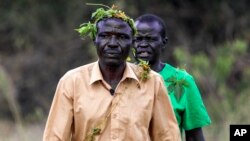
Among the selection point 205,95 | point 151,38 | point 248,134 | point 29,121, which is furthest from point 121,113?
point 29,121

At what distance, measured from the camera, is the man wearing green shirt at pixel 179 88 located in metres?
8.02

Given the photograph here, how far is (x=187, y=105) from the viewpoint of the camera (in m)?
8.07

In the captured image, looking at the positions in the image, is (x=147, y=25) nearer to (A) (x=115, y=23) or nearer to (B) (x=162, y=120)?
(A) (x=115, y=23)

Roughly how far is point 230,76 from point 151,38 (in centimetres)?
1100

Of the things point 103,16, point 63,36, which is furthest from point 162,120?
point 63,36

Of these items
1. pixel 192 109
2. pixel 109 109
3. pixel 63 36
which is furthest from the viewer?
pixel 63 36

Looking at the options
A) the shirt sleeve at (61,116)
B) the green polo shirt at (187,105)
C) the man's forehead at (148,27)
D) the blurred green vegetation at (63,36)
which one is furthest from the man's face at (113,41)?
the blurred green vegetation at (63,36)

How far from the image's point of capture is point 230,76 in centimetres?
1912

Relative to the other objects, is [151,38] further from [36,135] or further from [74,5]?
[74,5]

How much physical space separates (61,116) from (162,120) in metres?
0.65

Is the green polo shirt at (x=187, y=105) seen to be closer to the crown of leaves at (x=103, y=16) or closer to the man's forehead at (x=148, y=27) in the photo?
the man's forehead at (x=148, y=27)

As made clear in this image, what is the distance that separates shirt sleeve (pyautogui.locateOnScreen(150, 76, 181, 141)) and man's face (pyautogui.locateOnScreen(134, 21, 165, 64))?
1164 mm

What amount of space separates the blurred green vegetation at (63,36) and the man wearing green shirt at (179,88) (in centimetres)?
1095

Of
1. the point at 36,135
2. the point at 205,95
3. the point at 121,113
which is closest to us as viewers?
the point at 121,113
